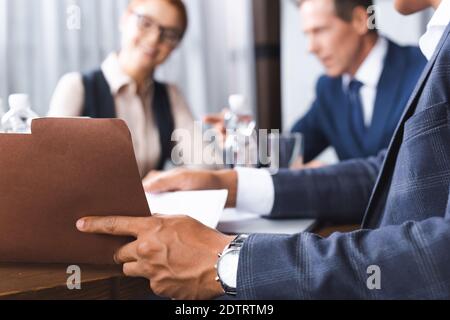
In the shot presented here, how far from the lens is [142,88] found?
2.20 m

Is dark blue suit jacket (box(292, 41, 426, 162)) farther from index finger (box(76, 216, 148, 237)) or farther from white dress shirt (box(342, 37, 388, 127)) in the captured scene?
index finger (box(76, 216, 148, 237))

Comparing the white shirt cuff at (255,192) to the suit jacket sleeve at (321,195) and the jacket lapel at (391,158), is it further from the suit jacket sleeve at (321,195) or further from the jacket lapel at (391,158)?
the jacket lapel at (391,158)

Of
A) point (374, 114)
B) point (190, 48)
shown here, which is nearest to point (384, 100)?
point (374, 114)

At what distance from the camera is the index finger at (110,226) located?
0.74 m

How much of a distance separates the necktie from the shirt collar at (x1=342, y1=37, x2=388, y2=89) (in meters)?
0.03

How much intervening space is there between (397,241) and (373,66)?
1800 millimetres

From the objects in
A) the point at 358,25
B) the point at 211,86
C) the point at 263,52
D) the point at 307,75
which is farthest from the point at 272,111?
the point at 307,75

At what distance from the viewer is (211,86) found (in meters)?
3.26

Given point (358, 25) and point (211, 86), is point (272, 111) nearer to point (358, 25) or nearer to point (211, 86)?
point (358, 25)

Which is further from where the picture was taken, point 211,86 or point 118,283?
point 211,86

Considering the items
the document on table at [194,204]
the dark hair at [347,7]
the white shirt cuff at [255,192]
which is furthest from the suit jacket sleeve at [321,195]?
the dark hair at [347,7]

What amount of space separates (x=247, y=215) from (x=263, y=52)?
135 centimetres

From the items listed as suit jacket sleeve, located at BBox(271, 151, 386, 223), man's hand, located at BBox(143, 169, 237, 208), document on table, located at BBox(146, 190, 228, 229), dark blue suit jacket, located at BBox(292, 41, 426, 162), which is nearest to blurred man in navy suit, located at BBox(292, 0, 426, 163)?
dark blue suit jacket, located at BBox(292, 41, 426, 162)
